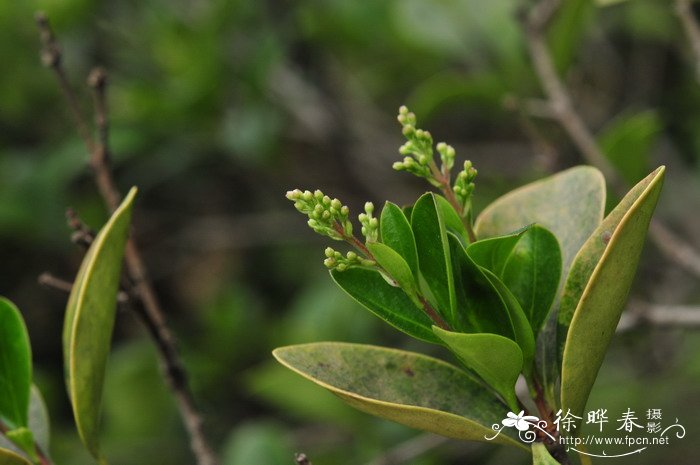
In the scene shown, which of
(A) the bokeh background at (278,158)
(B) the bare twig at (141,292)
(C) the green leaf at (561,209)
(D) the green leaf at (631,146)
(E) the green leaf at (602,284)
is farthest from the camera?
(A) the bokeh background at (278,158)

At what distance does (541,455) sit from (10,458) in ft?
1.51

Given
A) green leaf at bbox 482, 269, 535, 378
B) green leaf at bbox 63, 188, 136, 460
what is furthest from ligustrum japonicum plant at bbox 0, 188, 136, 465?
green leaf at bbox 482, 269, 535, 378

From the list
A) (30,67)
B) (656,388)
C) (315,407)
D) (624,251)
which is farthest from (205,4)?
(624,251)

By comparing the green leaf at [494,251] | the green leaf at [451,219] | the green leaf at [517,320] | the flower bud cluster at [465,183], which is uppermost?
the flower bud cluster at [465,183]

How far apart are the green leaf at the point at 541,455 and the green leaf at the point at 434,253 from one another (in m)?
0.12

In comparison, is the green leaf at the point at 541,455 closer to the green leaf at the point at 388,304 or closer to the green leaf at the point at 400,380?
the green leaf at the point at 400,380

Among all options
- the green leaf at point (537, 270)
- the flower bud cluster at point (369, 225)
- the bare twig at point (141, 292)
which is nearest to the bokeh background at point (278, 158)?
the bare twig at point (141, 292)

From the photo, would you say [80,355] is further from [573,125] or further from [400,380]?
[573,125]

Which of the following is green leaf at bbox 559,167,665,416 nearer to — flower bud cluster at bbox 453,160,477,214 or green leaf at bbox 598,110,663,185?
flower bud cluster at bbox 453,160,477,214

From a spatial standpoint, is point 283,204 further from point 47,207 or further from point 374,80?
point 47,207

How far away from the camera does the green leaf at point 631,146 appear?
1.45 m

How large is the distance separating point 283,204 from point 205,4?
0.60 metres

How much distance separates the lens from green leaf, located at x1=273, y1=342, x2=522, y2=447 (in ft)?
2.41

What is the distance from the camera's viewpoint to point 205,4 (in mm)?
2338
